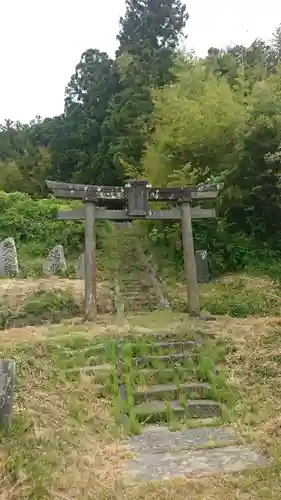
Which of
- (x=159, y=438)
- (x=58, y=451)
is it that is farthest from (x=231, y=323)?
(x=58, y=451)

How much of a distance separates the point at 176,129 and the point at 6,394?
10.0m

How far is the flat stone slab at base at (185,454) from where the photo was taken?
4266 millimetres

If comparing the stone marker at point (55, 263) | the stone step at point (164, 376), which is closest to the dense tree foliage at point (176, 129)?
the stone marker at point (55, 263)

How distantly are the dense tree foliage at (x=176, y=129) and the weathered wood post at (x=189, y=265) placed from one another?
1.41 meters

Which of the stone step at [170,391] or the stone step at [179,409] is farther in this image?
the stone step at [170,391]

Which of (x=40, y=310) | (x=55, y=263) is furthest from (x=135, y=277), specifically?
(x=40, y=310)

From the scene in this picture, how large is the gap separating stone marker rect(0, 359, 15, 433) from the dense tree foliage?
23.0 ft

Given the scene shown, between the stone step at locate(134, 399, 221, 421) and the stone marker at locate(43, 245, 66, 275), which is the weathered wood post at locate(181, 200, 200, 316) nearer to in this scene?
the stone step at locate(134, 399, 221, 421)

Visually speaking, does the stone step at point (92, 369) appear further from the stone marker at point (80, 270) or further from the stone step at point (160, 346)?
the stone marker at point (80, 270)

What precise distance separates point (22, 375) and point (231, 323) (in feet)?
12.0

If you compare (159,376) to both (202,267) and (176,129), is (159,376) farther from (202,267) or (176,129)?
(176,129)

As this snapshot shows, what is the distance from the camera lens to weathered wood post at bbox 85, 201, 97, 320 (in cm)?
859

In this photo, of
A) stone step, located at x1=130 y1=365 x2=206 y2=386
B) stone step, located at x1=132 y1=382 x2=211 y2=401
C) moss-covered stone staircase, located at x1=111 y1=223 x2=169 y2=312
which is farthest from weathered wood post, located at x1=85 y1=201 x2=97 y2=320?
stone step, located at x1=132 y1=382 x2=211 y2=401

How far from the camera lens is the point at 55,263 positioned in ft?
40.7
